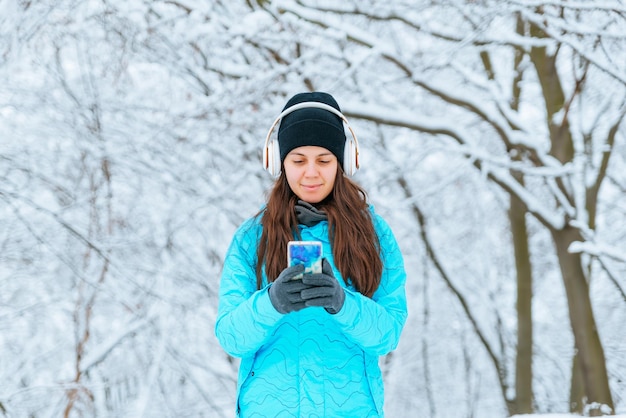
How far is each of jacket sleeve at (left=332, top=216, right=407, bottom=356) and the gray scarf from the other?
0.17 meters

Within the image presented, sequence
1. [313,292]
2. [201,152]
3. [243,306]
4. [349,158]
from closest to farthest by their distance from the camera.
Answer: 1. [313,292]
2. [243,306]
3. [349,158]
4. [201,152]

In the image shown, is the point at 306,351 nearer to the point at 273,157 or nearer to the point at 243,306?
the point at 243,306

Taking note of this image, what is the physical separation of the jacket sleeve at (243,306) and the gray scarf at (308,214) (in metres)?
0.13

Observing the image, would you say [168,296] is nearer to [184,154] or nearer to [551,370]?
[184,154]

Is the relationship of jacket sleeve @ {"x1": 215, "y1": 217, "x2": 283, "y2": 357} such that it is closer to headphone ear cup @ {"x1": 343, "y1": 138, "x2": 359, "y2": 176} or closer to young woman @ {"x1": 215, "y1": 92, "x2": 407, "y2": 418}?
young woman @ {"x1": 215, "y1": 92, "x2": 407, "y2": 418}

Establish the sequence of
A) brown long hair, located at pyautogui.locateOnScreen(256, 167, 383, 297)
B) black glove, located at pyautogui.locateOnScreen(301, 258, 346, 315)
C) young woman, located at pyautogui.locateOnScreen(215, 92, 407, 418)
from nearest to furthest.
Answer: black glove, located at pyautogui.locateOnScreen(301, 258, 346, 315)
young woman, located at pyautogui.locateOnScreen(215, 92, 407, 418)
brown long hair, located at pyautogui.locateOnScreen(256, 167, 383, 297)

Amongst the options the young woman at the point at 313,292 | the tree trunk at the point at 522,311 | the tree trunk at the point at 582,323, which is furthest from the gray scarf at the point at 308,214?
the tree trunk at the point at 522,311

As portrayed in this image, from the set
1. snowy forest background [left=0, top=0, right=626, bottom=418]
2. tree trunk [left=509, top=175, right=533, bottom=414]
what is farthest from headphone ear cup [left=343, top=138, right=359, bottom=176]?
tree trunk [left=509, top=175, right=533, bottom=414]

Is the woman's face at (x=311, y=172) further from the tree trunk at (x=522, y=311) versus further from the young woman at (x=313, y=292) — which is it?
the tree trunk at (x=522, y=311)

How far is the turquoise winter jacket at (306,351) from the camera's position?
5.31 feet

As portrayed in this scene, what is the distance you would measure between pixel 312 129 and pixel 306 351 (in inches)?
23.2

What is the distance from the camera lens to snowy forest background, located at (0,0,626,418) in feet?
17.9

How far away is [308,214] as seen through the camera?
1850mm

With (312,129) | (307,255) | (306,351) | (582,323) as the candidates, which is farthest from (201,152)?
(307,255)
